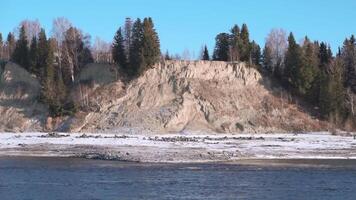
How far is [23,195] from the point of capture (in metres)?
21.6

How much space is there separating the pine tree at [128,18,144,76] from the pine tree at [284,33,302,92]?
20.9 meters

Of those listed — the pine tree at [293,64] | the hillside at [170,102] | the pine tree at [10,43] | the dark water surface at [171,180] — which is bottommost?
the dark water surface at [171,180]

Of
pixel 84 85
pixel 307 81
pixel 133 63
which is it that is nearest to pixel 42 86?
pixel 84 85

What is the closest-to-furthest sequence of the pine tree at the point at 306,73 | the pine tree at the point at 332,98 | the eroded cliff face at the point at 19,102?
the eroded cliff face at the point at 19,102 < the pine tree at the point at 332,98 < the pine tree at the point at 306,73

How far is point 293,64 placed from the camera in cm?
8081

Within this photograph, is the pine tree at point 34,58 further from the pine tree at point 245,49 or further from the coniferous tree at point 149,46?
the pine tree at point 245,49

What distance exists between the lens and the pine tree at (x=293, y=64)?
7975cm

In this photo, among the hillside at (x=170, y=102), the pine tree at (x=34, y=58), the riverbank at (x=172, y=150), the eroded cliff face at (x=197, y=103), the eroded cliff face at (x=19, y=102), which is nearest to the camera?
the riverbank at (x=172, y=150)

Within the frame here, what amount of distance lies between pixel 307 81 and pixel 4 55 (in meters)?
55.7

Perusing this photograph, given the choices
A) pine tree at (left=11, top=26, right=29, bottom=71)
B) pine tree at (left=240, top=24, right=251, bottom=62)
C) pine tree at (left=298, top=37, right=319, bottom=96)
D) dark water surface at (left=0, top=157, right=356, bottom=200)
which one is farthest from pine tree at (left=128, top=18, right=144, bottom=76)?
dark water surface at (left=0, top=157, right=356, bottom=200)

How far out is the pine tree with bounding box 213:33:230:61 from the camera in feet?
284

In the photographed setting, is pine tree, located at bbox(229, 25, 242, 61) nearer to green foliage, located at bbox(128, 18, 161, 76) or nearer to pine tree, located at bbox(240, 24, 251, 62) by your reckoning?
pine tree, located at bbox(240, 24, 251, 62)

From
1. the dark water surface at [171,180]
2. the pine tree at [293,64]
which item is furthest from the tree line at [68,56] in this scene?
the dark water surface at [171,180]

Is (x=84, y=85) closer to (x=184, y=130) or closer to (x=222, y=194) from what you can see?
(x=184, y=130)
